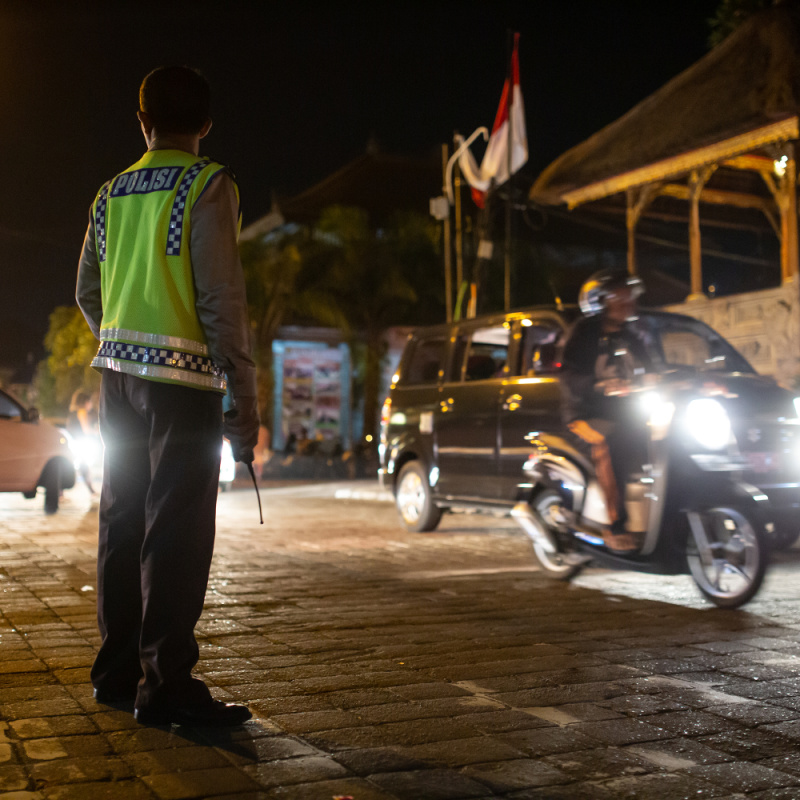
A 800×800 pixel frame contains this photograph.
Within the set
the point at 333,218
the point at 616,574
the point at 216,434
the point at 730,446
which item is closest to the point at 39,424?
the point at 616,574

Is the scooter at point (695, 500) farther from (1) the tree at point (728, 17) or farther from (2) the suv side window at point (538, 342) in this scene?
(1) the tree at point (728, 17)

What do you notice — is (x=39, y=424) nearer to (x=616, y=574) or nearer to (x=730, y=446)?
(x=616, y=574)

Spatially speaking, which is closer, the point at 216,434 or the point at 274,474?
the point at 216,434

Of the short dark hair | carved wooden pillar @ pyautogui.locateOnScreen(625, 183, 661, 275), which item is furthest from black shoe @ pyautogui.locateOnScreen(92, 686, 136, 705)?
carved wooden pillar @ pyautogui.locateOnScreen(625, 183, 661, 275)

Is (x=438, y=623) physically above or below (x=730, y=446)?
below

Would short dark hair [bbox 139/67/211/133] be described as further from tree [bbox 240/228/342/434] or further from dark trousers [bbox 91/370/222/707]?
tree [bbox 240/228/342/434]

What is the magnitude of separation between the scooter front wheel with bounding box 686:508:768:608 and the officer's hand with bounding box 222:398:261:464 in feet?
11.2

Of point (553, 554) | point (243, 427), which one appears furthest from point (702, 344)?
point (243, 427)

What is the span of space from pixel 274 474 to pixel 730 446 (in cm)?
2152

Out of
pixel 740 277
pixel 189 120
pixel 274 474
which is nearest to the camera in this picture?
pixel 189 120

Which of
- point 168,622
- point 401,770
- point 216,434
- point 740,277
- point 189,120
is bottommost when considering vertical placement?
point 401,770

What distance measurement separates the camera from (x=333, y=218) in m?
30.8

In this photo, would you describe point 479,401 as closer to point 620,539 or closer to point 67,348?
point 620,539

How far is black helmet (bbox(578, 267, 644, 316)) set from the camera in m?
6.52
